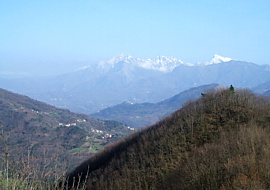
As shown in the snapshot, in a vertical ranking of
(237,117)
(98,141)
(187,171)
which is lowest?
(98,141)

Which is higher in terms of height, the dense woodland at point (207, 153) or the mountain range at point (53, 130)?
the dense woodland at point (207, 153)

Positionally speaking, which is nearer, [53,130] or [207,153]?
[207,153]

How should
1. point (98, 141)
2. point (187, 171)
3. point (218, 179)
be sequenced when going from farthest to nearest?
point (98, 141) → point (187, 171) → point (218, 179)

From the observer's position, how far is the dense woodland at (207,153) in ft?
41.1

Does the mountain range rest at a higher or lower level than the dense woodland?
lower

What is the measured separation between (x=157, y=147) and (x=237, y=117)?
558cm

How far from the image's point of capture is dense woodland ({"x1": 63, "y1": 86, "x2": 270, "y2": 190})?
12.5 metres

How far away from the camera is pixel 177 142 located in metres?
22.0

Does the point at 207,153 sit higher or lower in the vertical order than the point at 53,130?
higher

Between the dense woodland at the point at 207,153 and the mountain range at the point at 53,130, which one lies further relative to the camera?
the mountain range at the point at 53,130

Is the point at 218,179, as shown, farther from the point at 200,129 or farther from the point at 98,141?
the point at 98,141

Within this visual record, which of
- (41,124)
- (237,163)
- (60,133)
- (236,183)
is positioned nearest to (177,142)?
(237,163)

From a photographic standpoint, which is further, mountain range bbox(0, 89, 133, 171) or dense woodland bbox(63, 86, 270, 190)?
mountain range bbox(0, 89, 133, 171)

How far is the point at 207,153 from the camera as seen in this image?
16.6m
